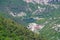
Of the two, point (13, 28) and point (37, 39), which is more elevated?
point (13, 28)

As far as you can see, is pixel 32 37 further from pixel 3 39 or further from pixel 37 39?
pixel 3 39

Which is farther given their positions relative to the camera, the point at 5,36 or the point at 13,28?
the point at 13,28

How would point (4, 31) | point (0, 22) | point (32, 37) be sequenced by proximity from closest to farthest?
point (4, 31)
point (0, 22)
point (32, 37)

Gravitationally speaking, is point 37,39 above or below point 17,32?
below

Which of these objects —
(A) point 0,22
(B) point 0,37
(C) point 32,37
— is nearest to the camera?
(B) point 0,37

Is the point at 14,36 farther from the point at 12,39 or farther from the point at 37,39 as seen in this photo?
the point at 37,39

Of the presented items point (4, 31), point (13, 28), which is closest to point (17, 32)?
point (13, 28)

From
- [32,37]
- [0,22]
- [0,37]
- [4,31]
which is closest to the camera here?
[0,37]

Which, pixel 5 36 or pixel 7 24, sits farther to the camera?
pixel 7 24

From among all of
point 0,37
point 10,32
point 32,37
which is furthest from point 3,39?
point 32,37
